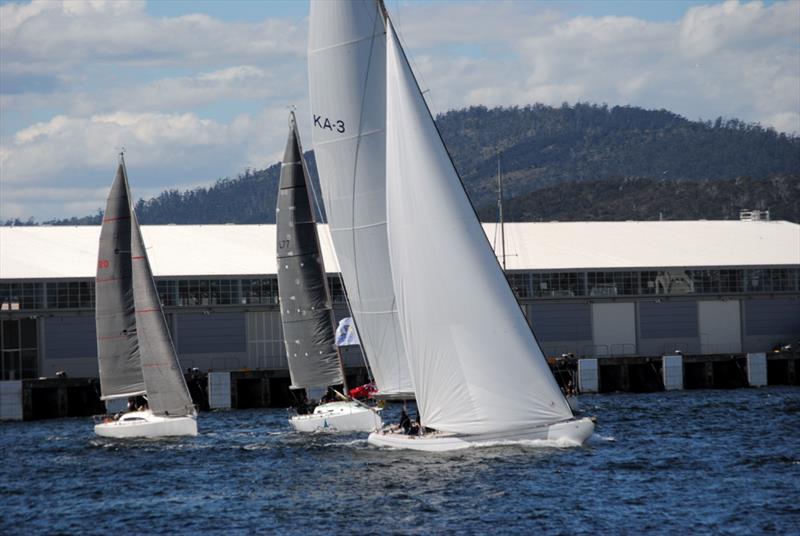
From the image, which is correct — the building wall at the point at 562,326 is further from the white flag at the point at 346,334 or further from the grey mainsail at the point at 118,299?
the grey mainsail at the point at 118,299

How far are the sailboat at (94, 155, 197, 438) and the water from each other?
1.31 meters

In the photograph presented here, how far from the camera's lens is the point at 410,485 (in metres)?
36.2

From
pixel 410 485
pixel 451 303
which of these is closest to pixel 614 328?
pixel 451 303

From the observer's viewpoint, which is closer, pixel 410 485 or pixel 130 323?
pixel 410 485

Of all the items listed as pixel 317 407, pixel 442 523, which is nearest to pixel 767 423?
pixel 317 407

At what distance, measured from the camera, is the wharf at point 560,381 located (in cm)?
6938

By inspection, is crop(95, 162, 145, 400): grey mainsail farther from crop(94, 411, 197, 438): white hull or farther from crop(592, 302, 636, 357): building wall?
crop(592, 302, 636, 357): building wall

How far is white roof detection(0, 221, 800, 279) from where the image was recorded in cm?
7919

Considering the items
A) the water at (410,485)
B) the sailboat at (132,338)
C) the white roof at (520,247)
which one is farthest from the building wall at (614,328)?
the sailboat at (132,338)

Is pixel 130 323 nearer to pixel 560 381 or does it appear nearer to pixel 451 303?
pixel 451 303

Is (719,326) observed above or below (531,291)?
below

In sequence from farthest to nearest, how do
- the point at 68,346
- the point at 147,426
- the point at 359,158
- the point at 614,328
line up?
1. the point at 614,328
2. the point at 68,346
3. the point at 147,426
4. the point at 359,158

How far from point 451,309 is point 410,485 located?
17.1 feet

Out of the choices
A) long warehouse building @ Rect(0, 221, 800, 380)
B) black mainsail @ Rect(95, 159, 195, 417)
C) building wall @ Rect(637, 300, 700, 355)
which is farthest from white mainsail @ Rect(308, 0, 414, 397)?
building wall @ Rect(637, 300, 700, 355)
